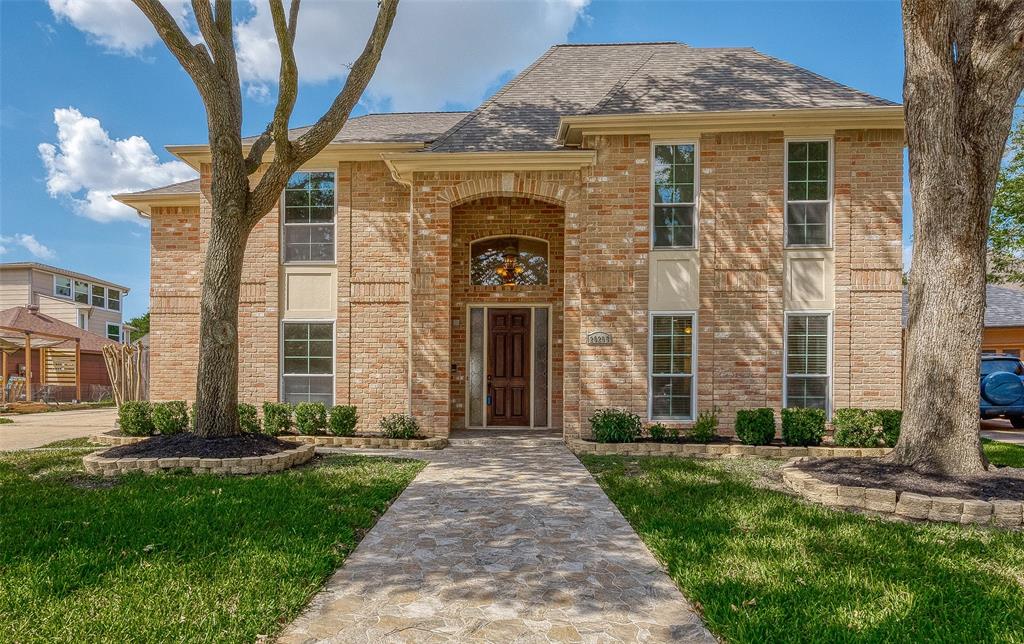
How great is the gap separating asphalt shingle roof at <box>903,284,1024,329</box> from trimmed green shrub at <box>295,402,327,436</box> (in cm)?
1739

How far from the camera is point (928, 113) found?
18.9 ft

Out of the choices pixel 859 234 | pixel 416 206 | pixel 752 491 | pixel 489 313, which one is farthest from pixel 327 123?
pixel 859 234

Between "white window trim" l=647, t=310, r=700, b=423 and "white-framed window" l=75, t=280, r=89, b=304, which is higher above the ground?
"white-framed window" l=75, t=280, r=89, b=304

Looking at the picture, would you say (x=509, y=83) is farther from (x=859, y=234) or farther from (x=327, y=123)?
(x=859, y=234)

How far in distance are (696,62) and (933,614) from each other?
1020cm

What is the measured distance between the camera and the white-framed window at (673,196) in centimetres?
920

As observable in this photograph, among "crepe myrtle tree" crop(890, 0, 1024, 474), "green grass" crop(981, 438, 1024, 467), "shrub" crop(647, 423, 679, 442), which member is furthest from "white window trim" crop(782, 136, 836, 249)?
"green grass" crop(981, 438, 1024, 467)

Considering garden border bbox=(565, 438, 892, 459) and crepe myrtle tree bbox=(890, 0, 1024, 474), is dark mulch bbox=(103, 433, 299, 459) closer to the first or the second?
garden border bbox=(565, 438, 892, 459)

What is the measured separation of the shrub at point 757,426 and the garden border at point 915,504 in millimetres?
2683

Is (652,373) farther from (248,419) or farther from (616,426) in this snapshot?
(248,419)

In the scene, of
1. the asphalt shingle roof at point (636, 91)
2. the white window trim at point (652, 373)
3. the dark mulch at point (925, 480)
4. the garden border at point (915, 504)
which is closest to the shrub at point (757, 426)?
the white window trim at point (652, 373)

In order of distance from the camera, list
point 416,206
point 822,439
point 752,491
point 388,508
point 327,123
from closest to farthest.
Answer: point 388,508 → point 752,491 → point 327,123 → point 822,439 → point 416,206

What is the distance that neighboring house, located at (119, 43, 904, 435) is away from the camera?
895 centimetres

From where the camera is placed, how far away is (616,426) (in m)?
8.51
